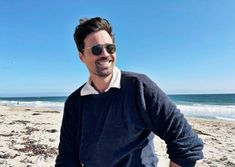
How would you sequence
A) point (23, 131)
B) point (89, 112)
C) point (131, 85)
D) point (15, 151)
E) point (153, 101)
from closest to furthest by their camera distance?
point (153, 101) → point (131, 85) → point (89, 112) → point (15, 151) → point (23, 131)

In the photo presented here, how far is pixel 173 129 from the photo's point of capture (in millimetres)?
2189

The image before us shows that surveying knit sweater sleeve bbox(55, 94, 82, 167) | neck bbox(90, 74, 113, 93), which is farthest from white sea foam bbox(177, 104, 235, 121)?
neck bbox(90, 74, 113, 93)

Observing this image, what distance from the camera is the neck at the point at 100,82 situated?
8.19ft

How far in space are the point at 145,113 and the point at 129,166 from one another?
46cm

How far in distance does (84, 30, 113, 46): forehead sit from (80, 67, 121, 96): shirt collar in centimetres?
23

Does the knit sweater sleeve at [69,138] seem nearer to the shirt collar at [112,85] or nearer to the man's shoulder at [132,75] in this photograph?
the shirt collar at [112,85]

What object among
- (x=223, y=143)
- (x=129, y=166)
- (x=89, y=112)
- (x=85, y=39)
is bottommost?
(x=223, y=143)

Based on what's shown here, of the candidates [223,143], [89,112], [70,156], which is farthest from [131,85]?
[223,143]

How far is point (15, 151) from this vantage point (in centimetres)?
→ 834

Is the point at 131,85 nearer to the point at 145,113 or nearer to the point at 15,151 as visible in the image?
the point at 145,113

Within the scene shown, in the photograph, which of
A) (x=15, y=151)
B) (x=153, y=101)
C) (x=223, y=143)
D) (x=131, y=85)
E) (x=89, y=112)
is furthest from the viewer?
(x=223, y=143)

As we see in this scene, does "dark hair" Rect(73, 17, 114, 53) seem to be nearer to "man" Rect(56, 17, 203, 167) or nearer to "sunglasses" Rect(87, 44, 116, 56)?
"man" Rect(56, 17, 203, 167)

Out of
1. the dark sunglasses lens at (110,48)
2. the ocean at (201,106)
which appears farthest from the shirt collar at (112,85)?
the ocean at (201,106)

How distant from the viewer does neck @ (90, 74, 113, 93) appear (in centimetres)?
Result: 250
